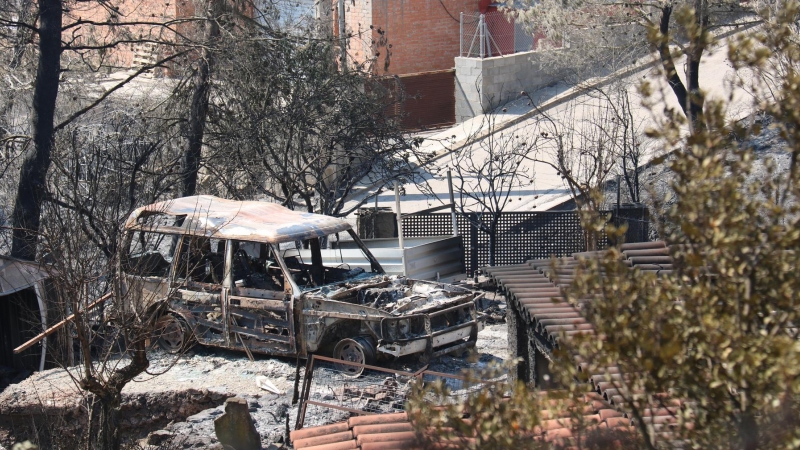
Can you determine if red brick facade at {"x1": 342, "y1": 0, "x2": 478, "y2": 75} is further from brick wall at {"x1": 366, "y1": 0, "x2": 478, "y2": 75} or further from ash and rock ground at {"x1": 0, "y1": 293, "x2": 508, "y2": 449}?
ash and rock ground at {"x1": 0, "y1": 293, "x2": 508, "y2": 449}

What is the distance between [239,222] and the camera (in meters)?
10.3

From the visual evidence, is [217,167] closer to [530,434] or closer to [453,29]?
[530,434]

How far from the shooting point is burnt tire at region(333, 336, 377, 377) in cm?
956

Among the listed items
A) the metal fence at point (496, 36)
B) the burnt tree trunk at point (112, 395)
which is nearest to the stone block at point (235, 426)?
the burnt tree trunk at point (112, 395)

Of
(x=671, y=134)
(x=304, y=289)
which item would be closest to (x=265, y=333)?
(x=304, y=289)

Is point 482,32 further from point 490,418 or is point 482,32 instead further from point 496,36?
point 490,418

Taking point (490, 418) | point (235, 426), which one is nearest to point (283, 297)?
point (235, 426)

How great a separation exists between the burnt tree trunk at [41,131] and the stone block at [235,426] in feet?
17.9

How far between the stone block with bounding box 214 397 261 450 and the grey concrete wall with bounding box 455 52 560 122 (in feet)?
62.3

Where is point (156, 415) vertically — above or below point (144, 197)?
below

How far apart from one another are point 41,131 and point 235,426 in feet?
22.1

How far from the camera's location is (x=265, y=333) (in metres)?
10.1

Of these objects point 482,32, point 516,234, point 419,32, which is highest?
point 419,32

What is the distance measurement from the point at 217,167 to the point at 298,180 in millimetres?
1498
